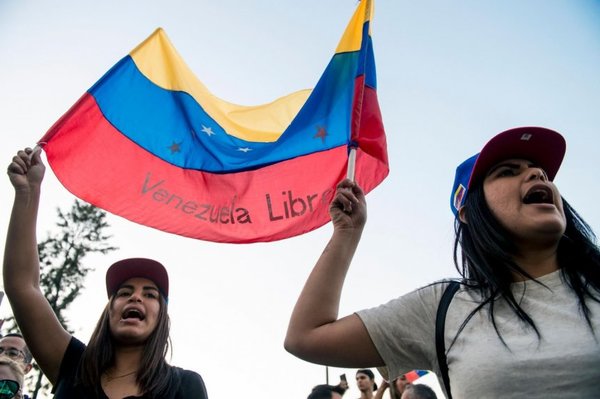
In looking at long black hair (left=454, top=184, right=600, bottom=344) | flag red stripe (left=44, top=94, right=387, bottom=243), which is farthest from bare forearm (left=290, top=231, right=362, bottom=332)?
flag red stripe (left=44, top=94, right=387, bottom=243)

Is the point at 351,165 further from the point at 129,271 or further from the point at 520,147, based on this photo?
the point at 129,271

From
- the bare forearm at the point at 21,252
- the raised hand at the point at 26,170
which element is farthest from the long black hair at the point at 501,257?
the raised hand at the point at 26,170

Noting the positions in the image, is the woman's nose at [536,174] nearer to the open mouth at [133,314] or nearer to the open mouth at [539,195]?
the open mouth at [539,195]

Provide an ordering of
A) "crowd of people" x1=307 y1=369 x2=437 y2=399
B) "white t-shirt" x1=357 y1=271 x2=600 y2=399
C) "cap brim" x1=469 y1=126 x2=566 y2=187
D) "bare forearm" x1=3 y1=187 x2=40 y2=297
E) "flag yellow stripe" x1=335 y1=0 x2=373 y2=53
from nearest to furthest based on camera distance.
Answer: "white t-shirt" x1=357 y1=271 x2=600 y2=399 → "cap brim" x1=469 y1=126 x2=566 y2=187 → "bare forearm" x1=3 y1=187 x2=40 y2=297 → "flag yellow stripe" x1=335 y1=0 x2=373 y2=53 → "crowd of people" x1=307 y1=369 x2=437 y2=399

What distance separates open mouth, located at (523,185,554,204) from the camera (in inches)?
71.3

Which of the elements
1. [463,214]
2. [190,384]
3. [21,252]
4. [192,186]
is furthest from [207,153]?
[463,214]

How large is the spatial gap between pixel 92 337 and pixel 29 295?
42 centimetres

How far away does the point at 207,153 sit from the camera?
12.5ft

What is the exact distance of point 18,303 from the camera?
92.5 inches

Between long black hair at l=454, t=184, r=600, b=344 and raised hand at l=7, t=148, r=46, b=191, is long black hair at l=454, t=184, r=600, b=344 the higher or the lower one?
the lower one

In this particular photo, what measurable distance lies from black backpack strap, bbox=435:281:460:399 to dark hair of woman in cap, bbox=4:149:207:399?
4.54 ft

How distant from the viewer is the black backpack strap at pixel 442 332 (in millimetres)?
1519

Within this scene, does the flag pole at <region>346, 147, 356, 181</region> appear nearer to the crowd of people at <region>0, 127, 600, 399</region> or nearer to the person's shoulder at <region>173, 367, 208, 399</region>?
the crowd of people at <region>0, 127, 600, 399</region>

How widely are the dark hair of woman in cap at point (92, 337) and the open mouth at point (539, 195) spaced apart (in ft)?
5.84
